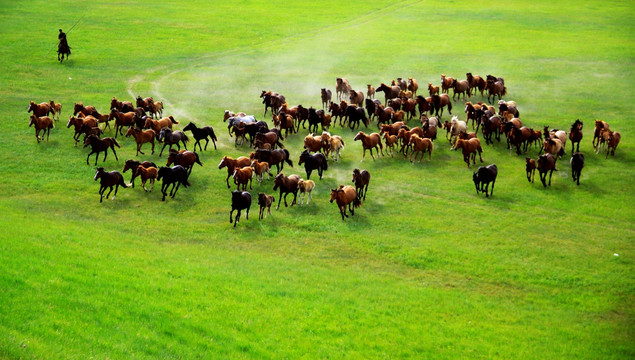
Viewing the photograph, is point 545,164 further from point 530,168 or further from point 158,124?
point 158,124

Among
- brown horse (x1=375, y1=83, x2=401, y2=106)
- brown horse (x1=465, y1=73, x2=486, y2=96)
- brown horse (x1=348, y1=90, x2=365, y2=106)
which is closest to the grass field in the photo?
brown horse (x1=465, y1=73, x2=486, y2=96)

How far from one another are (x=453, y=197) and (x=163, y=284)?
14.1m

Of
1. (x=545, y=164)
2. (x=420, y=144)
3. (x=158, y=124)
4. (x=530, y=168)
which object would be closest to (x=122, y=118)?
(x=158, y=124)

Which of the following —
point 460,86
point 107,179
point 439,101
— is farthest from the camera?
point 460,86

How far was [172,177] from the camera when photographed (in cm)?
2600

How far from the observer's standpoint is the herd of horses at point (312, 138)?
2602cm

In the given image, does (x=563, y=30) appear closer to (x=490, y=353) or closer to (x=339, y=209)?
(x=339, y=209)

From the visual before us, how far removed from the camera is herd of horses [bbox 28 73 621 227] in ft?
85.4

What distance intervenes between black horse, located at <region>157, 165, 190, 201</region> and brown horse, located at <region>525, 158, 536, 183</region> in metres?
15.2

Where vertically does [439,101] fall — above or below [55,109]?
above

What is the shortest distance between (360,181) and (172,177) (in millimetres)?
7608

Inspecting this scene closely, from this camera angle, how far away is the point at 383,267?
21406mm

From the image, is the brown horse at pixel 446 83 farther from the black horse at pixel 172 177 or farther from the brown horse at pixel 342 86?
the black horse at pixel 172 177

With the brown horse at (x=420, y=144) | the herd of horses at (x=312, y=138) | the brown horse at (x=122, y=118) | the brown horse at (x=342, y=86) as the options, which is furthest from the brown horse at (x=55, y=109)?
the brown horse at (x=420, y=144)
